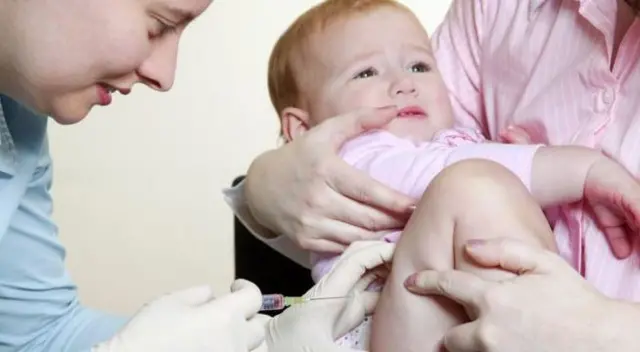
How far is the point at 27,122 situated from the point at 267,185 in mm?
294

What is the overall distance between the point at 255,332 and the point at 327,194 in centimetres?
22

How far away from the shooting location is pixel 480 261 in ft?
2.54

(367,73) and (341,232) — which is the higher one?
(367,73)

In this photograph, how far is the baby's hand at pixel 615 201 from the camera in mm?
829

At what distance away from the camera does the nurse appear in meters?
0.72

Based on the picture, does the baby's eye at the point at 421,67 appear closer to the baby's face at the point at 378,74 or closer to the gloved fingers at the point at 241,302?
the baby's face at the point at 378,74

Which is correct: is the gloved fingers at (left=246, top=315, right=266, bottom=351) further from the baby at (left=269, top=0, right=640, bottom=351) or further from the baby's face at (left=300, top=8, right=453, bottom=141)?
the baby's face at (left=300, top=8, right=453, bottom=141)

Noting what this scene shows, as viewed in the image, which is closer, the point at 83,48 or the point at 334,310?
the point at 83,48

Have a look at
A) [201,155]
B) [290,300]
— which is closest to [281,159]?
[290,300]

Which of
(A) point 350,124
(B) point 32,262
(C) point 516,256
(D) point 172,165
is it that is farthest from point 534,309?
(D) point 172,165

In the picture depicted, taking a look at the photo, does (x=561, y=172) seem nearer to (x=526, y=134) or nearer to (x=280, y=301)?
(x=526, y=134)

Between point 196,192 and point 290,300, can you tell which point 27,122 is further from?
point 196,192

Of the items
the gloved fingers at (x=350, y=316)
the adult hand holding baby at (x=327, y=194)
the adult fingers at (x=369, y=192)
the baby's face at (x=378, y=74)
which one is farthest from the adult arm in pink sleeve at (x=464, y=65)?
the gloved fingers at (x=350, y=316)

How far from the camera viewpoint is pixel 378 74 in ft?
3.76
